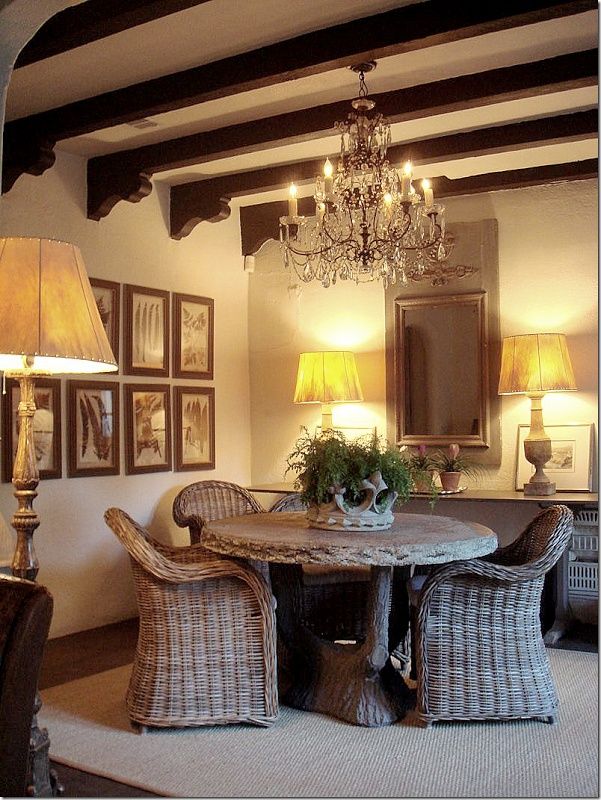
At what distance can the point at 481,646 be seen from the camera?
337 centimetres

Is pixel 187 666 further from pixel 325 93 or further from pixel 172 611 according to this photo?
pixel 325 93

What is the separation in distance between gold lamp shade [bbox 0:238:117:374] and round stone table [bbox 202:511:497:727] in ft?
3.68

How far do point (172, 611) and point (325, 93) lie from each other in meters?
2.47

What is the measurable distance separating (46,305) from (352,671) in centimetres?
199

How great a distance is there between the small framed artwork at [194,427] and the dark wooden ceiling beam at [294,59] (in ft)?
6.00

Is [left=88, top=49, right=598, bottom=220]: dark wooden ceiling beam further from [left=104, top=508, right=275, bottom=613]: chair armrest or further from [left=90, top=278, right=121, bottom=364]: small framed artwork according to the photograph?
[left=104, top=508, right=275, bottom=613]: chair armrest

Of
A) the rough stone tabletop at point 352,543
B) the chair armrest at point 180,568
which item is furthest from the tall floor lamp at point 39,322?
the rough stone tabletop at point 352,543

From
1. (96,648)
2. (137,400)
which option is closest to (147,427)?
(137,400)

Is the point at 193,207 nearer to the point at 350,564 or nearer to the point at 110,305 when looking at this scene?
the point at 110,305

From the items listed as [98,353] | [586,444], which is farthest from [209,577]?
[586,444]

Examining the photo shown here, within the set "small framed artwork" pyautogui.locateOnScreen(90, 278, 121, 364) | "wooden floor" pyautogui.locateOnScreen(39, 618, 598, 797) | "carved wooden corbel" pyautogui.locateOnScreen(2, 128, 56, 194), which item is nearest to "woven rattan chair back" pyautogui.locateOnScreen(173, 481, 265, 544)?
"wooden floor" pyautogui.locateOnScreen(39, 618, 598, 797)

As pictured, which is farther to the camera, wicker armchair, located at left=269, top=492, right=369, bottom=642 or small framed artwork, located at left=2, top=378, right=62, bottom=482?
small framed artwork, located at left=2, top=378, right=62, bottom=482

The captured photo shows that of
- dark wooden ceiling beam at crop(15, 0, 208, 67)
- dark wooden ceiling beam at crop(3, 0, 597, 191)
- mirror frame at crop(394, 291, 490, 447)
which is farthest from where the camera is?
mirror frame at crop(394, 291, 490, 447)

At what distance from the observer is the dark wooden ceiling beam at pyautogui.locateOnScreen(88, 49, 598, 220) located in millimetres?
3781
